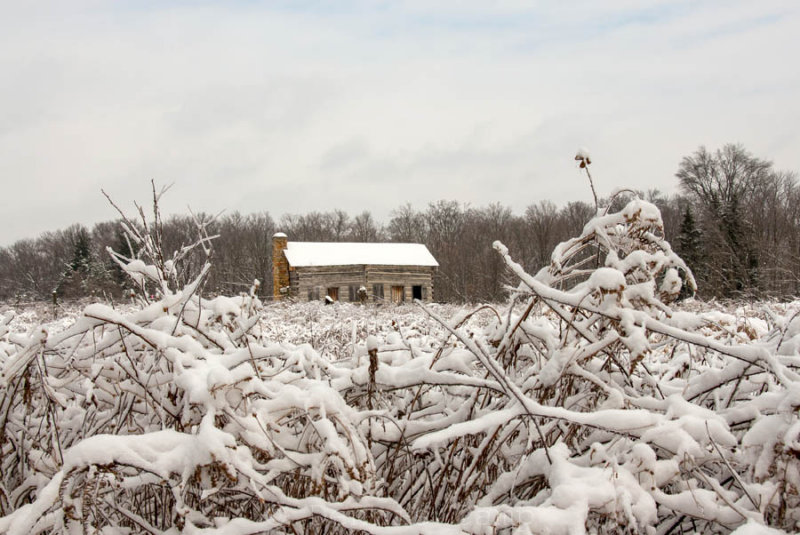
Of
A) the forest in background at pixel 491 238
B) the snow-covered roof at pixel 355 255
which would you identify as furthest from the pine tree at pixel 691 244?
the snow-covered roof at pixel 355 255

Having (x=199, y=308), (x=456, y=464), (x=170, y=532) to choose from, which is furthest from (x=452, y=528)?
(x=199, y=308)

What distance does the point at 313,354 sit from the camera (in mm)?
1951

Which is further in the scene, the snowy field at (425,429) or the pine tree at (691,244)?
the pine tree at (691,244)

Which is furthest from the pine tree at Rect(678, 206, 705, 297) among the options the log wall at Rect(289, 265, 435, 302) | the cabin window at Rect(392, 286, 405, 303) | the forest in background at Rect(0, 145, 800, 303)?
the cabin window at Rect(392, 286, 405, 303)

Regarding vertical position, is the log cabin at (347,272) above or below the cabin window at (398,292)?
above

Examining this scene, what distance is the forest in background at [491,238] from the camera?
32.5 meters

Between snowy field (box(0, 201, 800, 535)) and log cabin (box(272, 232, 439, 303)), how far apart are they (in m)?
29.9

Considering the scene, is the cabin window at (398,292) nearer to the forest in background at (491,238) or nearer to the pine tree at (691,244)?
the forest in background at (491,238)

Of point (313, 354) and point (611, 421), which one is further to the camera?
point (313, 354)

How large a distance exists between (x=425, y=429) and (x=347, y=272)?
103 ft

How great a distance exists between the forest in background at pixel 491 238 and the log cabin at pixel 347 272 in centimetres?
384

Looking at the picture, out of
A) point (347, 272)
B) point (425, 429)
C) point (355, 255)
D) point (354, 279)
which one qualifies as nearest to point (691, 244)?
point (355, 255)

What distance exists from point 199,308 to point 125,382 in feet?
1.02

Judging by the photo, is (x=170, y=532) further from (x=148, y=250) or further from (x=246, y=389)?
(x=148, y=250)
